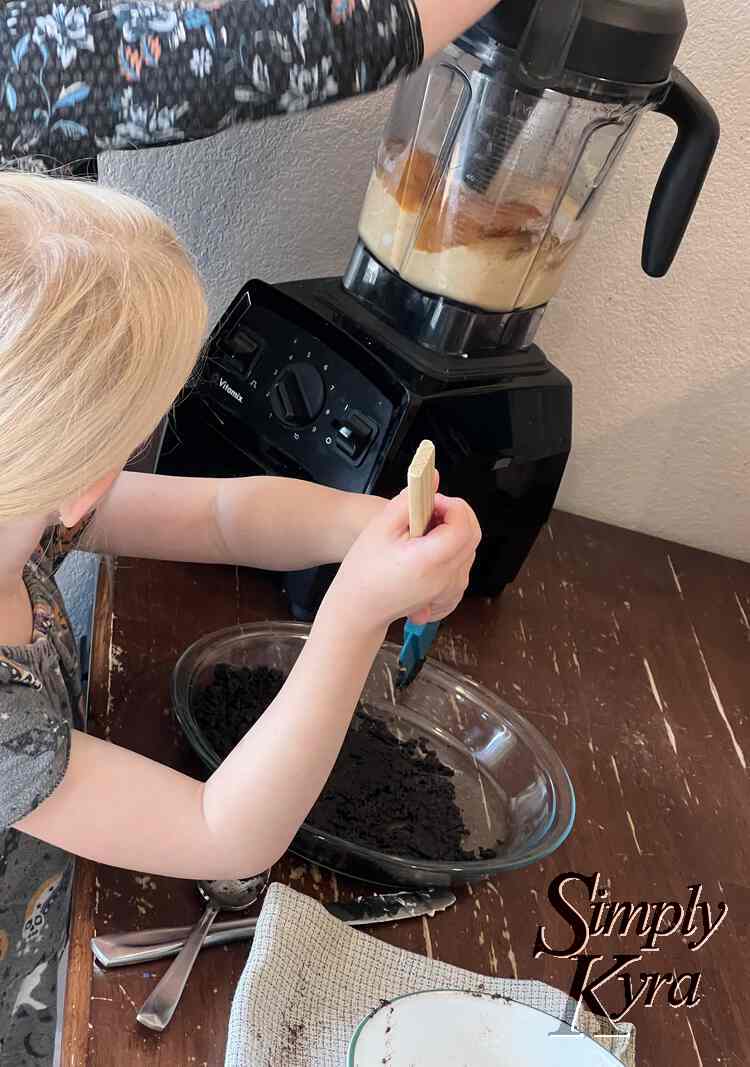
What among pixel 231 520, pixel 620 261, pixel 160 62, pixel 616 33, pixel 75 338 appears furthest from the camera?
pixel 620 261

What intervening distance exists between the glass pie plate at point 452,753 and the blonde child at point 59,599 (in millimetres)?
69

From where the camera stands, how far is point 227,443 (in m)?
0.94

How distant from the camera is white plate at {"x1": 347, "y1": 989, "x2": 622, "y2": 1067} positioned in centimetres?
57

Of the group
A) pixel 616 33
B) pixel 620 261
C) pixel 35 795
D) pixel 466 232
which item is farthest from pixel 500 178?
pixel 35 795

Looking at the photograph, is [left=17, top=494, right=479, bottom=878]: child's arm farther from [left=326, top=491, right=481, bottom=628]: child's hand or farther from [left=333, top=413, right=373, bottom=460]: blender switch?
[left=333, top=413, right=373, bottom=460]: blender switch

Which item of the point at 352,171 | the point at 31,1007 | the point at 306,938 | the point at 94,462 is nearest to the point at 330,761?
the point at 306,938

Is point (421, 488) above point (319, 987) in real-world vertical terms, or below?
above

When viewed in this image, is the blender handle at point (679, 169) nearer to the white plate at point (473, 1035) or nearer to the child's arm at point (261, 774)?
the child's arm at point (261, 774)

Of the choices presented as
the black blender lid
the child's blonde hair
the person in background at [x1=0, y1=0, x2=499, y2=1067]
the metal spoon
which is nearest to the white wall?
the black blender lid

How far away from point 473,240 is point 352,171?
0.77ft

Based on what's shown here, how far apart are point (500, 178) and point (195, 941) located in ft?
1.91

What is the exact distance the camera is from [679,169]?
34.6 inches

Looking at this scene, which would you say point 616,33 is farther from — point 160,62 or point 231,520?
point 231,520

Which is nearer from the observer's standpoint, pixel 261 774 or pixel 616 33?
pixel 261 774
